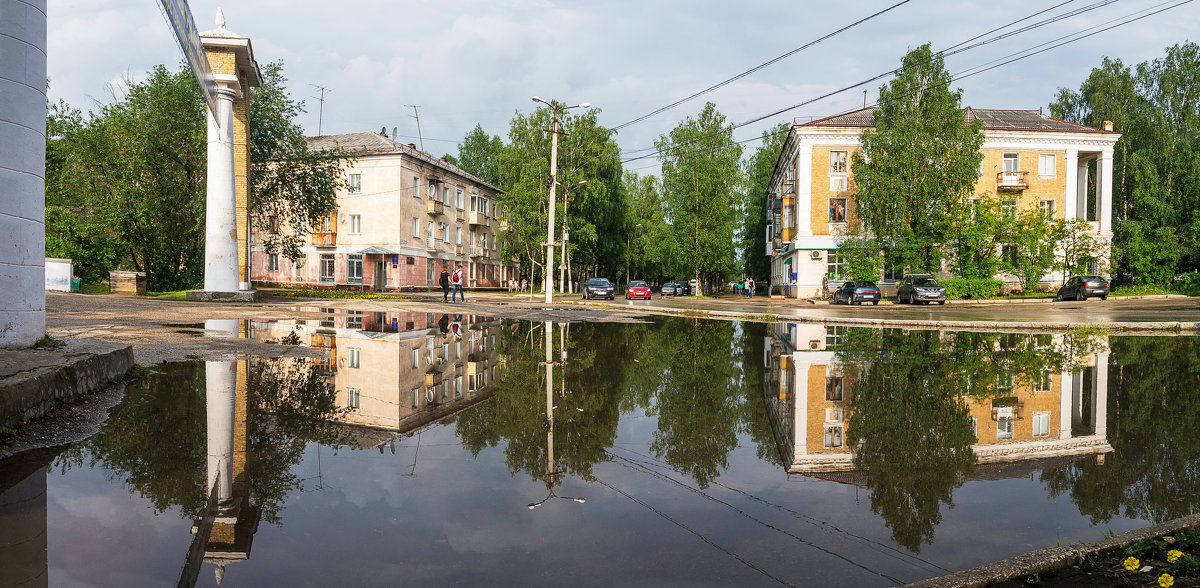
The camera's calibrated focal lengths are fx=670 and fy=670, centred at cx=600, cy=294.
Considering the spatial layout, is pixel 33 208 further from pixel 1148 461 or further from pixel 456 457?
pixel 1148 461

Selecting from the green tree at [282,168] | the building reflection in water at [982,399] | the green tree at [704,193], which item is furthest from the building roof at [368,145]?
the building reflection in water at [982,399]

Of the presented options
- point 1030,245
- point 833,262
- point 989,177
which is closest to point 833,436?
point 833,262

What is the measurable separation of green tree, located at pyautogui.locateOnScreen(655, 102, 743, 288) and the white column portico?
39613 mm

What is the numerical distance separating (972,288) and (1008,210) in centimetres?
672

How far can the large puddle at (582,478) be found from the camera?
3.18m

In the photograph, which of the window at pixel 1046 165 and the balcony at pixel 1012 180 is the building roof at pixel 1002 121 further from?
the balcony at pixel 1012 180

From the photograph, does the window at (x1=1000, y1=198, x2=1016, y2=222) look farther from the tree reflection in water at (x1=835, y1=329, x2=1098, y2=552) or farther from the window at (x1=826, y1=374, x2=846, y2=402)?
the window at (x1=826, y1=374, x2=846, y2=402)

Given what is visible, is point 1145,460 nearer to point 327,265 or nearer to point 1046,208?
point 1046,208

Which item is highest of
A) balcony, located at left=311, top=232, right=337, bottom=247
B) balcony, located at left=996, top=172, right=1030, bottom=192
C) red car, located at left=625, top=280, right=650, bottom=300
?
balcony, located at left=996, top=172, right=1030, bottom=192

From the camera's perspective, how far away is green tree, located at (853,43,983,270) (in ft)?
137

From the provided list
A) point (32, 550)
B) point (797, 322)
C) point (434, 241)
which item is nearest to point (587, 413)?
point (32, 550)

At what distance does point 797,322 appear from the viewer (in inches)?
907

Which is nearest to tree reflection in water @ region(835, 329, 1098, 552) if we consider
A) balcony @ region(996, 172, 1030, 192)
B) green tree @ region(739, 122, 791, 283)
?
balcony @ region(996, 172, 1030, 192)

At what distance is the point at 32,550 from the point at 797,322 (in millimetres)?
22052
